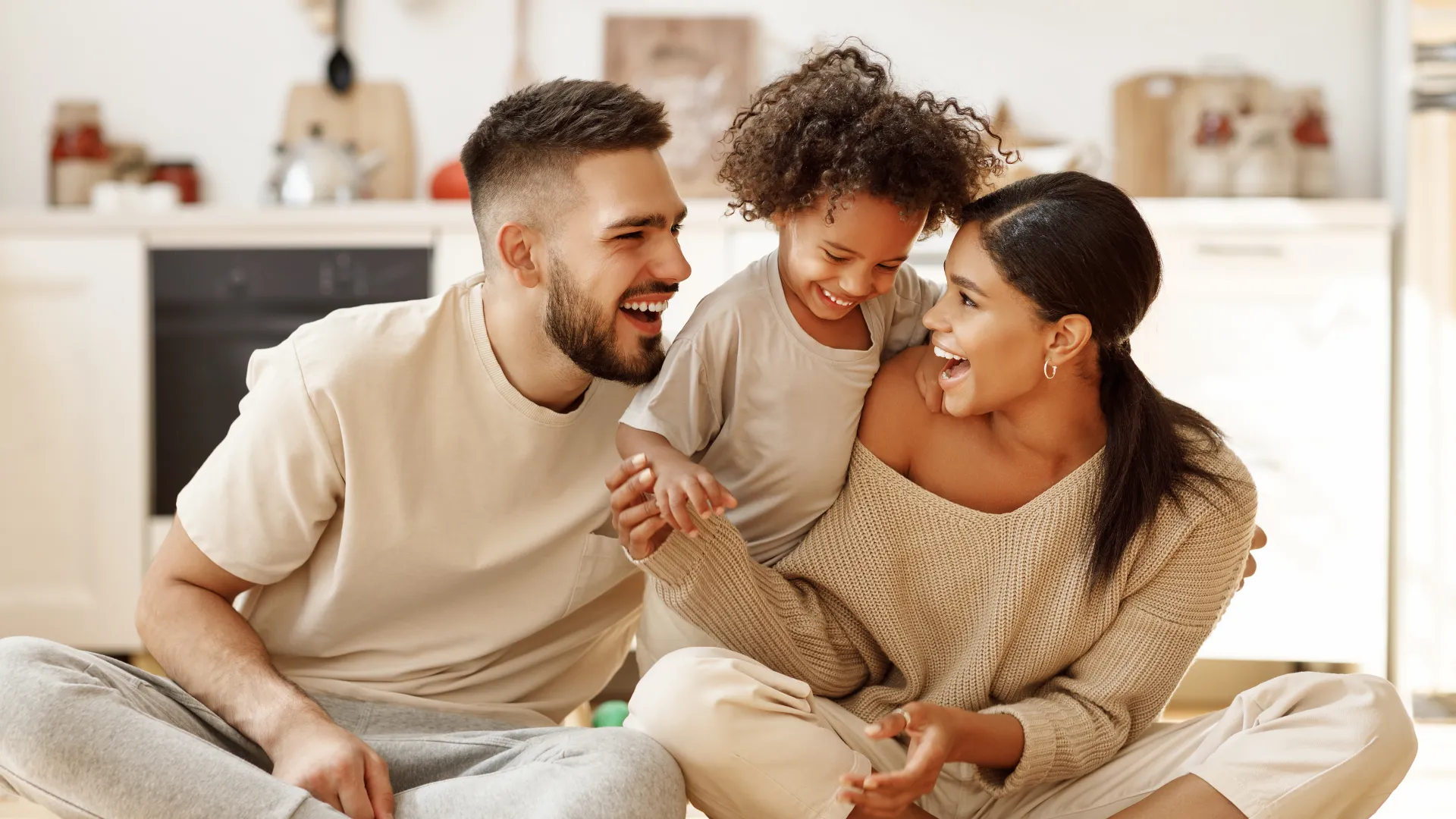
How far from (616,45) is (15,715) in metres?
2.43

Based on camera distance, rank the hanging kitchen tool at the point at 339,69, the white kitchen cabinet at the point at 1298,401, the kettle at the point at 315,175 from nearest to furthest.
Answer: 1. the white kitchen cabinet at the point at 1298,401
2. the kettle at the point at 315,175
3. the hanging kitchen tool at the point at 339,69

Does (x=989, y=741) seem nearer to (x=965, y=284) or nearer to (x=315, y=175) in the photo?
(x=965, y=284)

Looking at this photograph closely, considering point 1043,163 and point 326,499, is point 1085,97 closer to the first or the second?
point 1043,163

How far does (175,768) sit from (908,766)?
0.71 m

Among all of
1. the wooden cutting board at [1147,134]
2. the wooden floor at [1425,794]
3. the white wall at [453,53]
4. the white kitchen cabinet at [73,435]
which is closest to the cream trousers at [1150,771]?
the wooden floor at [1425,794]

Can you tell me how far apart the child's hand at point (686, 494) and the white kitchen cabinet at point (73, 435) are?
6.53ft

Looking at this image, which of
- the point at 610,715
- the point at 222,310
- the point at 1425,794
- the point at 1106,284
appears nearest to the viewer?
the point at 1106,284

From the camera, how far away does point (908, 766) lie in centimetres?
129

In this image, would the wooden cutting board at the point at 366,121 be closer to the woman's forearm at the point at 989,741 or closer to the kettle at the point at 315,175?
the kettle at the point at 315,175

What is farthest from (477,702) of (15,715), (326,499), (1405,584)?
(1405,584)

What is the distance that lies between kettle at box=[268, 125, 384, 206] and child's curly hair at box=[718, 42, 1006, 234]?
1820 millimetres

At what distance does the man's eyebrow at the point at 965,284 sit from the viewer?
57.3 inches

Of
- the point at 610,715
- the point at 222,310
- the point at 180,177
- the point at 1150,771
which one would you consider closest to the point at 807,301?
the point at 1150,771

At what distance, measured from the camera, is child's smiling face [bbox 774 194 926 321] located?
144cm
